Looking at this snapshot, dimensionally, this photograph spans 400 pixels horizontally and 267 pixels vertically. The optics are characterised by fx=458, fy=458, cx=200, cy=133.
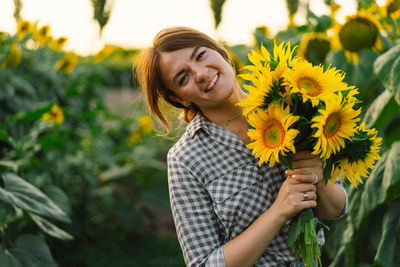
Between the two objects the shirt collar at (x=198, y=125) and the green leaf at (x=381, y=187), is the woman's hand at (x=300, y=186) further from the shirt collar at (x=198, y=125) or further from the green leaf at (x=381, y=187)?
the green leaf at (x=381, y=187)

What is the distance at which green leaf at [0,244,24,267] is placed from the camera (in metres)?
1.75

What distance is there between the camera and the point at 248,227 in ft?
→ 4.24

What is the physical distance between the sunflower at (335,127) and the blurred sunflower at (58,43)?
138 inches

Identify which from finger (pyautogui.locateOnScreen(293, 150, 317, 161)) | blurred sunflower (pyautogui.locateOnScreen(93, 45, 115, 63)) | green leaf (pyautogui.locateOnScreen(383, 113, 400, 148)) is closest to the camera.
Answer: finger (pyautogui.locateOnScreen(293, 150, 317, 161))

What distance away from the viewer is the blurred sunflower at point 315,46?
2494 mm

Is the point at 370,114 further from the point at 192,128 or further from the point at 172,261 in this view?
the point at 172,261

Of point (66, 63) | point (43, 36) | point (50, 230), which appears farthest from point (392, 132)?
point (43, 36)

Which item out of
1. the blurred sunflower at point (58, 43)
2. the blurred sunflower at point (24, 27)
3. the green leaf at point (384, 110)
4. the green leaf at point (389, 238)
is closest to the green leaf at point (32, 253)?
the green leaf at point (389, 238)

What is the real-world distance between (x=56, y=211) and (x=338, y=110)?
121cm

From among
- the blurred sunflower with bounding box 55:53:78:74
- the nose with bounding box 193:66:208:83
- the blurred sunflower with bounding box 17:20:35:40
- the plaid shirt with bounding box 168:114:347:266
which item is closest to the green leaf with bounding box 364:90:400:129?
the plaid shirt with bounding box 168:114:347:266

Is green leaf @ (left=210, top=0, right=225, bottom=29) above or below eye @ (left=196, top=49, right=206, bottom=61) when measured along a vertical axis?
above

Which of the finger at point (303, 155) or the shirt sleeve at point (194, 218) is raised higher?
the finger at point (303, 155)

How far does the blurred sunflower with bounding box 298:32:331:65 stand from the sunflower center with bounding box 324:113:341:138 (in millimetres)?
1433

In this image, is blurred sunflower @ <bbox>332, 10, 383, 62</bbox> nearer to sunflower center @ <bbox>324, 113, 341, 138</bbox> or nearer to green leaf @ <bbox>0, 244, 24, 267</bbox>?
sunflower center @ <bbox>324, 113, 341, 138</bbox>
